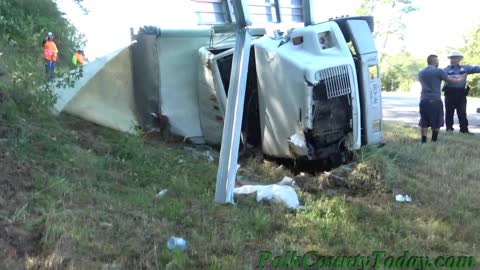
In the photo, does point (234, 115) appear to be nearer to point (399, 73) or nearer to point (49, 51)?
point (49, 51)

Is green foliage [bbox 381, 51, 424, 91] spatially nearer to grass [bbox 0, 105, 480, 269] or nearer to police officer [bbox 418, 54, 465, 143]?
police officer [bbox 418, 54, 465, 143]

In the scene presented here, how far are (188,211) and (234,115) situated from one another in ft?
3.61

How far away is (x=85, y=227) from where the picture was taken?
3.92 m

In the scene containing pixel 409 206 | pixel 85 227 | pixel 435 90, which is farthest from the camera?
pixel 435 90

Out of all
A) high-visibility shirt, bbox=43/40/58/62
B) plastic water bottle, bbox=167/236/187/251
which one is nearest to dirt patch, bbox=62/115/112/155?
plastic water bottle, bbox=167/236/187/251

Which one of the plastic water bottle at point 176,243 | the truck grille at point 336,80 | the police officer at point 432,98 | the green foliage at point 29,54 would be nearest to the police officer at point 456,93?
the police officer at point 432,98

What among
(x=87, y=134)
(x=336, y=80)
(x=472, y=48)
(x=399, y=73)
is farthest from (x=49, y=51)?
(x=399, y=73)

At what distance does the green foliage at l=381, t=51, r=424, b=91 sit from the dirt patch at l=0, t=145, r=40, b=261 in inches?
1519

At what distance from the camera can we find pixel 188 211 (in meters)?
4.55

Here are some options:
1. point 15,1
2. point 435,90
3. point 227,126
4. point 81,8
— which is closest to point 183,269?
point 227,126

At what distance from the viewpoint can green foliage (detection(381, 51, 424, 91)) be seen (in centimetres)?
4283

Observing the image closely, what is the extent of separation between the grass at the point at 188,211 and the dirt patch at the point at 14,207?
0.04 metres

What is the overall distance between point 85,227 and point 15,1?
41.9 feet

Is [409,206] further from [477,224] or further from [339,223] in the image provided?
[339,223]
